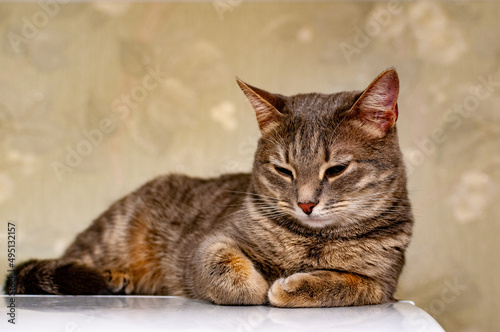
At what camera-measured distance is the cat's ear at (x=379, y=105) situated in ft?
4.80

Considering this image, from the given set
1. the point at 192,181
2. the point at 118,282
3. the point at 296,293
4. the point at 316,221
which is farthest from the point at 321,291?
the point at 192,181

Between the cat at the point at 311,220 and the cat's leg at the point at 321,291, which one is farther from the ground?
the cat at the point at 311,220

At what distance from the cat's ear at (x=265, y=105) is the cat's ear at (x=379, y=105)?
0.73ft

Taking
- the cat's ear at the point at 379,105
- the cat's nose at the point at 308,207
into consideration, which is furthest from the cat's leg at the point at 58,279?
the cat's ear at the point at 379,105

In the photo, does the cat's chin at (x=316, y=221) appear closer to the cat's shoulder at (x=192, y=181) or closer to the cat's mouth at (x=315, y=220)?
the cat's mouth at (x=315, y=220)

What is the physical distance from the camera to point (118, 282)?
189cm

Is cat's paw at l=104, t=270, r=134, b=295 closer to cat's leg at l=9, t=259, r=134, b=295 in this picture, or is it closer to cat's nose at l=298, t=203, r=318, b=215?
cat's leg at l=9, t=259, r=134, b=295

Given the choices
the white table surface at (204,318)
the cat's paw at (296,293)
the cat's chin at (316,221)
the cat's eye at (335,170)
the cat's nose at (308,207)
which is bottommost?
the white table surface at (204,318)

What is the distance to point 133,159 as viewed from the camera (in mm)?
2420

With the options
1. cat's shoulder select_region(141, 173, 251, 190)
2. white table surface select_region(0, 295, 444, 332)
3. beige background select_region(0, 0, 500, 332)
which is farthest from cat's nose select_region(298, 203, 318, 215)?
beige background select_region(0, 0, 500, 332)

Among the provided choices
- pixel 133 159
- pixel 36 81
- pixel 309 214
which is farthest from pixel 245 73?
pixel 309 214

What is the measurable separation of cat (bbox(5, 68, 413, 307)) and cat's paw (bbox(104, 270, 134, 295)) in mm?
97

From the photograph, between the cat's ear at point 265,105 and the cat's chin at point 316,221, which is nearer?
the cat's chin at point 316,221

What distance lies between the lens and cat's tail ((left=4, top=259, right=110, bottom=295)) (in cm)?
171
